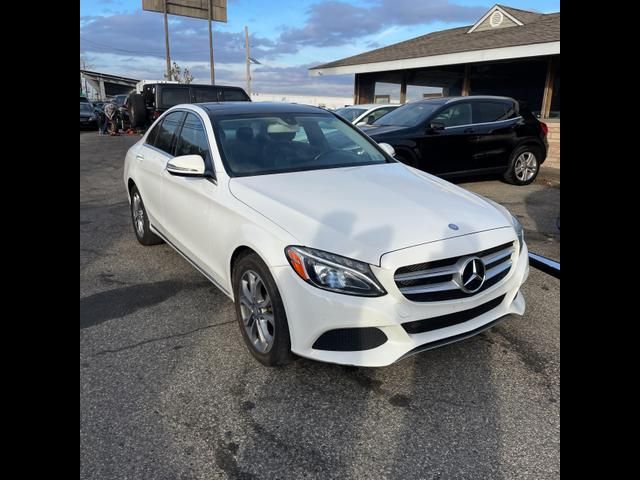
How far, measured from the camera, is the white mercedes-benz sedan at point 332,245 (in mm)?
2461

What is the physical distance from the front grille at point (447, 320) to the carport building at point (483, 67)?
11.4m

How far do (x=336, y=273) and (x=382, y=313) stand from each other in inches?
12.3

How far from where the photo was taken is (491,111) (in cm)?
849

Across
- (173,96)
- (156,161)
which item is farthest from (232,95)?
(156,161)

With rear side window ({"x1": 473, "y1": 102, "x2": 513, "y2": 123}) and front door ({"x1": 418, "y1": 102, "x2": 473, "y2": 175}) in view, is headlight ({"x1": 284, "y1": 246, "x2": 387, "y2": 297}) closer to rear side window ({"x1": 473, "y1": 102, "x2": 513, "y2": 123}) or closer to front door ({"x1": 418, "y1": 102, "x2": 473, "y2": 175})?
front door ({"x1": 418, "y1": 102, "x2": 473, "y2": 175})

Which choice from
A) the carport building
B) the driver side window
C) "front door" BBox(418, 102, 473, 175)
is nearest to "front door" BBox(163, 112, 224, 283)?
"front door" BBox(418, 102, 473, 175)

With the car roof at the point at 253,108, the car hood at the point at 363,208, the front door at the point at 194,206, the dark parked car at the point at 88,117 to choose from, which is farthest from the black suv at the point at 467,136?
the dark parked car at the point at 88,117

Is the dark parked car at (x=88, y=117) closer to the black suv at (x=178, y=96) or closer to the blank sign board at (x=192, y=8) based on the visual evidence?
the blank sign board at (x=192, y=8)

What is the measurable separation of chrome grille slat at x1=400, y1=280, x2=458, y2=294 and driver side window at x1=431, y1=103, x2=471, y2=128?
5.98 meters

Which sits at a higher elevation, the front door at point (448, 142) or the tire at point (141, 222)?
the front door at point (448, 142)

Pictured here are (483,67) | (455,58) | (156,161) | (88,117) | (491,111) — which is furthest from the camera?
(88,117)

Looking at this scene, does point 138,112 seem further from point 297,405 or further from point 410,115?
point 297,405

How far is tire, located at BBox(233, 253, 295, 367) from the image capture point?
8.75ft
